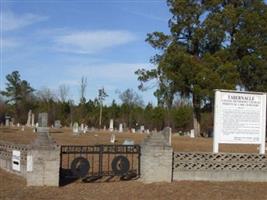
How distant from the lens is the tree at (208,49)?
56403 millimetres

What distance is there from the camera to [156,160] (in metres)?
15.9

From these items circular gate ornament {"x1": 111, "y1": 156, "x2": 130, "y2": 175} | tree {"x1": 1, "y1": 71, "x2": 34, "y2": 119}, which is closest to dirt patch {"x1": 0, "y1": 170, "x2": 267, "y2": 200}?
Answer: circular gate ornament {"x1": 111, "y1": 156, "x2": 130, "y2": 175}

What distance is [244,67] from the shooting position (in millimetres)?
58281

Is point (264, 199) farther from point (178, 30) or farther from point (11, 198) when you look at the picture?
point (178, 30)

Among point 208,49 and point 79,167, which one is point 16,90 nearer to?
point 208,49

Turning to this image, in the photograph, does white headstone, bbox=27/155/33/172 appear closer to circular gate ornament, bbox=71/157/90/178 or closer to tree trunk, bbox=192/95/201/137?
circular gate ornament, bbox=71/157/90/178

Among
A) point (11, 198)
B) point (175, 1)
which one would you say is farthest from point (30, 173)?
point (175, 1)

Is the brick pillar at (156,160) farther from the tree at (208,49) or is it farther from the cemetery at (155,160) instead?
the tree at (208,49)

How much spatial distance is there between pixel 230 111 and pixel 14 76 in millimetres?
132108

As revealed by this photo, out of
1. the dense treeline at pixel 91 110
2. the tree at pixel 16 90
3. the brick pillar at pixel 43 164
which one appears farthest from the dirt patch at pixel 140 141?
the tree at pixel 16 90

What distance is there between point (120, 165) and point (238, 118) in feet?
13.9

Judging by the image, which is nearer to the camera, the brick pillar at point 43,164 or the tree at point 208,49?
the brick pillar at point 43,164

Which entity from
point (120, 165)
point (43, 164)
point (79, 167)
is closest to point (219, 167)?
point (120, 165)

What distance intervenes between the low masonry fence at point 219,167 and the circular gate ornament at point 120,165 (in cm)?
143
